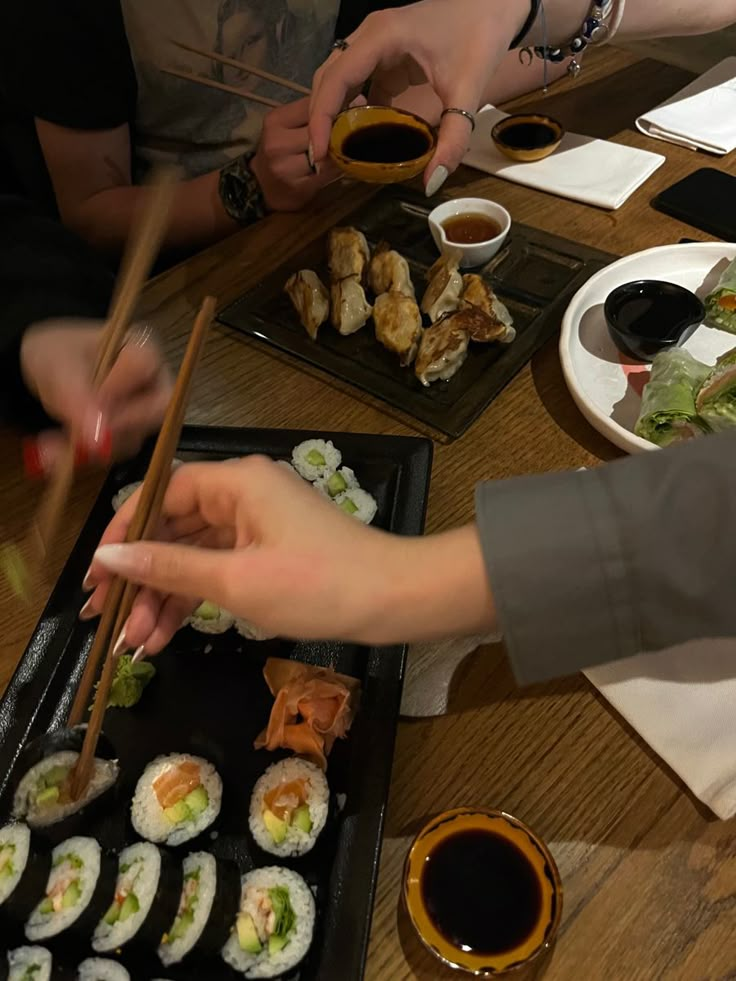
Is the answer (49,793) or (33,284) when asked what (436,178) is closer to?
(33,284)

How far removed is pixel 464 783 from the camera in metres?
1.13

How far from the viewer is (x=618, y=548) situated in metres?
0.83

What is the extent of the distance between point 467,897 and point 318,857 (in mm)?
227

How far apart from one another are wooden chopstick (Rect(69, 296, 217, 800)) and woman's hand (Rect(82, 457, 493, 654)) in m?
0.12

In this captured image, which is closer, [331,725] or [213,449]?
[331,725]

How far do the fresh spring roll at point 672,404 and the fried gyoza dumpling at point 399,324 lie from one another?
0.52 metres

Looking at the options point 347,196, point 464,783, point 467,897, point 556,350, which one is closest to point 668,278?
point 556,350

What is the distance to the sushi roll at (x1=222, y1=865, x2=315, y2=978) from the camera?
3.20ft

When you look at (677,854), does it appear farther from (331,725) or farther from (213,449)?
(213,449)

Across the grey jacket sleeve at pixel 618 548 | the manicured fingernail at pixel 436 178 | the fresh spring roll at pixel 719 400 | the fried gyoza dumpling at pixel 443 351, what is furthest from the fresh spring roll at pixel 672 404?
the manicured fingernail at pixel 436 178

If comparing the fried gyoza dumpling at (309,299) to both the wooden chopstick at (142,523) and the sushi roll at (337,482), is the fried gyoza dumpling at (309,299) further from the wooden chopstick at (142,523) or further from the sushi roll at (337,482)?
the wooden chopstick at (142,523)

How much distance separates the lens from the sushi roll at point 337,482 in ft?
4.76

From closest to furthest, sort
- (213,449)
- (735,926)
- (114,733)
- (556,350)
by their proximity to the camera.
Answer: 1. (735,926)
2. (114,733)
3. (213,449)
4. (556,350)

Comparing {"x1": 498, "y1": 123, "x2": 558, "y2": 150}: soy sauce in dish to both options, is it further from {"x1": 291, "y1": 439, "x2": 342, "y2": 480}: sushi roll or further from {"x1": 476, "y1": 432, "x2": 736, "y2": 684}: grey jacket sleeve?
{"x1": 476, "y1": 432, "x2": 736, "y2": 684}: grey jacket sleeve
